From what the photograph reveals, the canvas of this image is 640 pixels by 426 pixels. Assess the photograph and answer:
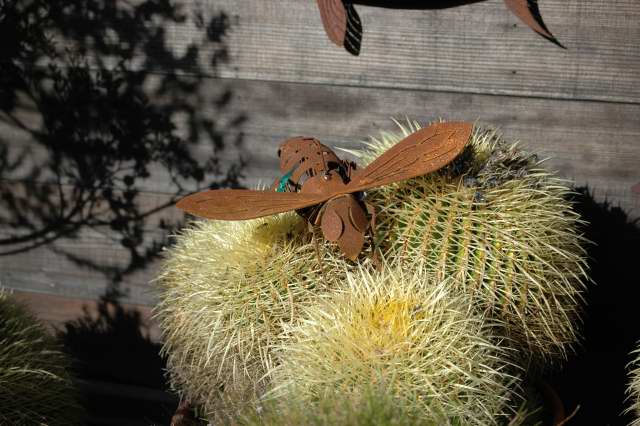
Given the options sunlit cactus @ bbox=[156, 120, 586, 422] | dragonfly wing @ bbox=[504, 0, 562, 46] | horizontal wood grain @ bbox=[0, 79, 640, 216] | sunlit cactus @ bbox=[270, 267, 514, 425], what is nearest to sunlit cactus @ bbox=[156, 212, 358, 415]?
sunlit cactus @ bbox=[156, 120, 586, 422]

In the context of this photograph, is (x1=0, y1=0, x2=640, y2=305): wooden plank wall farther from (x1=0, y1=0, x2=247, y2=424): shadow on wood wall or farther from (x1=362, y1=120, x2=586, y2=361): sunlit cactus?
(x1=362, y1=120, x2=586, y2=361): sunlit cactus

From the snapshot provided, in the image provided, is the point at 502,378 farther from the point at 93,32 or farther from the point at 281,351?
the point at 93,32

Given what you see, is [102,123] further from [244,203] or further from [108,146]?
[244,203]

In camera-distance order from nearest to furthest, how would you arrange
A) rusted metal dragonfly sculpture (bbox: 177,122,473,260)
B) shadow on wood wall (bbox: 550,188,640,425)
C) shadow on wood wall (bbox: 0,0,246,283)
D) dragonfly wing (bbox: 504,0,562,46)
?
rusted metal dragonfly sculpture (bbox: 177,122,473,260), dragonfly wing (bbox: 504,0,562,46), shadow on wood wall (bbox: 550,188,640,425), shadow on wood wall (bbox: 0,0,246,283)

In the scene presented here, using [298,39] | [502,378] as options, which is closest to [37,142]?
[298,39]

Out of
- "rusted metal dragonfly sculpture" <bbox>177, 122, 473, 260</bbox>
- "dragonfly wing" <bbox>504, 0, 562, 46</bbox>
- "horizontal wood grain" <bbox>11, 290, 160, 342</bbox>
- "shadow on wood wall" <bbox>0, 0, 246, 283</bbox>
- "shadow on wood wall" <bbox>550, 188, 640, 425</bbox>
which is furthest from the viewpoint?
"horizontal wood grain" <bbox>11, 290, 160, 342</bbox>

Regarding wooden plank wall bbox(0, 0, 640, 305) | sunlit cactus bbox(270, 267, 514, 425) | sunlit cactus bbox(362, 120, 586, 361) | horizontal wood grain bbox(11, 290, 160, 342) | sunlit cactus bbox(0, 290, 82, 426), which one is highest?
wooden plank wall bbox(0, 0, 640, 305)

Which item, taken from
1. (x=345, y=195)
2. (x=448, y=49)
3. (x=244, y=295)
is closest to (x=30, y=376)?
(x=244, y=295)
